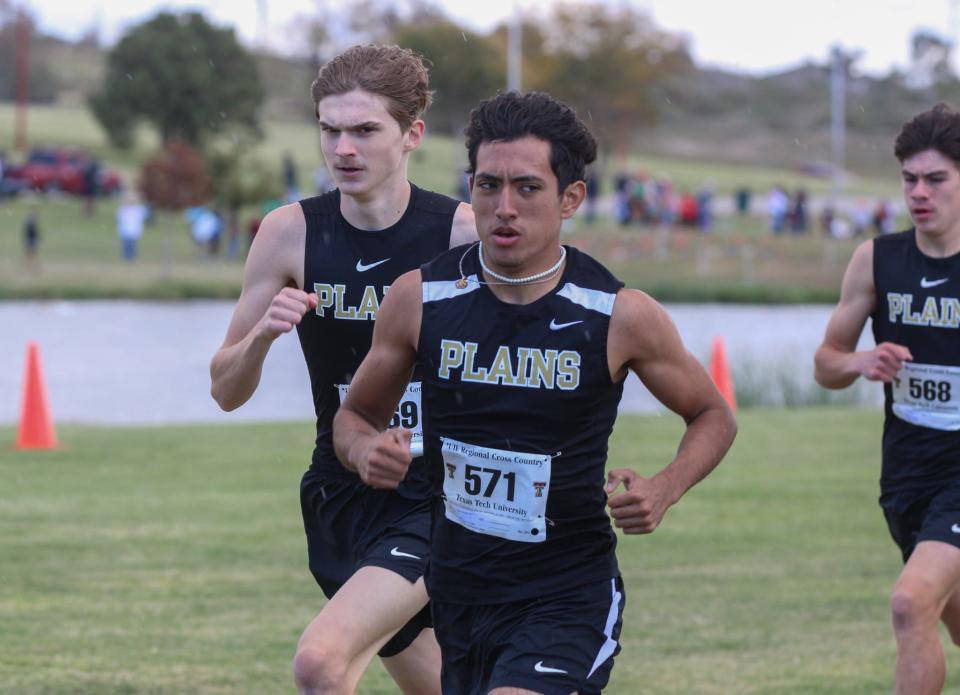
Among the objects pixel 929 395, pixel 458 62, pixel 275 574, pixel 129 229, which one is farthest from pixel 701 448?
pixel 458 62

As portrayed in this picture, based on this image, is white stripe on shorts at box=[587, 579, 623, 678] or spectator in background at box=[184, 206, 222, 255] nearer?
white stripe on shorts at box=[587, 579, 623, 678]

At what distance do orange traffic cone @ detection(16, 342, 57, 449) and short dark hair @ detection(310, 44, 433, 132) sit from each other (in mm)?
9492

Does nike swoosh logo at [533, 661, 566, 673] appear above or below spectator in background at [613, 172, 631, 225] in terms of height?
below

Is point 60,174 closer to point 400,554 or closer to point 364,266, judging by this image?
point 364,266

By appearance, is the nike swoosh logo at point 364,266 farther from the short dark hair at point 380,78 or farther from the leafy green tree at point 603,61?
the leafy green tree at point 603,61

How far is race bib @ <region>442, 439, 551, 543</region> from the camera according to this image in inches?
145

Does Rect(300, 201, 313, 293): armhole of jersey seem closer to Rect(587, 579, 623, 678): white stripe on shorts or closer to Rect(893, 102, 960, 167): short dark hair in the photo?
Rect(587, 579, 623, 678): white stripe on shorts

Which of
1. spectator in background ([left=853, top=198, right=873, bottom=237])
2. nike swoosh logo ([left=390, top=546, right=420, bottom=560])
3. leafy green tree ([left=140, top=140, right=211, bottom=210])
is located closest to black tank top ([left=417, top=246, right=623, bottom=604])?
nike swoosh logo ([left=390, top=546, right=420, bottom=560])

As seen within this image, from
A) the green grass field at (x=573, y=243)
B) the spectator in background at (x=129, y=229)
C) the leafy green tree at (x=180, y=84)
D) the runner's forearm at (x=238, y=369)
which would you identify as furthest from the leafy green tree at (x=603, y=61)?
the runner's forearm at (x=238, y=369)

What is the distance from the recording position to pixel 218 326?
28531mm

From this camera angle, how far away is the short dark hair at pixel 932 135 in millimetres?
5488

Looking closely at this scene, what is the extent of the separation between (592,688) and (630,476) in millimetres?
602

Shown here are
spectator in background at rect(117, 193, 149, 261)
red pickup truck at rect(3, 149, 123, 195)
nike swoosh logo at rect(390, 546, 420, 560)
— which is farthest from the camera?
red pickup truck at rect(3, 149, 123, 195)

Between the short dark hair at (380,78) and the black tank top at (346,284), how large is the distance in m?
0.31
